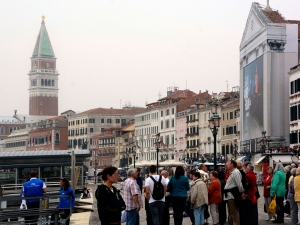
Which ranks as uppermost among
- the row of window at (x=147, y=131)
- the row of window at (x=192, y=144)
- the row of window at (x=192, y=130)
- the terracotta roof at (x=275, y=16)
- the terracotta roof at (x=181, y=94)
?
the terracotta roof at (x=275, y=16)

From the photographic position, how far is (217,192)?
1834cm

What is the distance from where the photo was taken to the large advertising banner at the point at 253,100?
76062 mm

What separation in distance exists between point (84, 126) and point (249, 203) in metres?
147

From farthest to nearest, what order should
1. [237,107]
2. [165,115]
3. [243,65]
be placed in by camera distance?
[165,115], [237,107], [243,65]

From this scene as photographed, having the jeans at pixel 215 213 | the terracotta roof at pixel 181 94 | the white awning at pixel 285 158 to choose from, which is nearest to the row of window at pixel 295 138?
the white awning at pixel 285 158

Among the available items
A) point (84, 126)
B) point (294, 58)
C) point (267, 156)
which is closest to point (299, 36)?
point (294, 58)

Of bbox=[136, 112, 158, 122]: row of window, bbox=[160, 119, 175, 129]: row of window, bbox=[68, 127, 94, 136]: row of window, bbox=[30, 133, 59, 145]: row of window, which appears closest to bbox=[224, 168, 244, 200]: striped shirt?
bbox=[160, 119, 175, 129]: row of window

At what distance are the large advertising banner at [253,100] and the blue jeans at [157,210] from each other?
59.1m

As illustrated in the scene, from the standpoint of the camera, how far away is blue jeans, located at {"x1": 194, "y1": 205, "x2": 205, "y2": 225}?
1784 cm

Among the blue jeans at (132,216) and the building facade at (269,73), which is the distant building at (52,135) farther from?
the blue jeans at (132,216)

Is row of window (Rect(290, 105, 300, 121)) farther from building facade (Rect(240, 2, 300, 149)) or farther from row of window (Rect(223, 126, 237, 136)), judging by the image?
row of window (Rect(223, 126, 237, 136))

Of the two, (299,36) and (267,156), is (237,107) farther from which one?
(267,156)

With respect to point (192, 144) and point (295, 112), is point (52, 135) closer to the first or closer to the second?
point (192, 144)

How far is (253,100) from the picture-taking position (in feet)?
256
